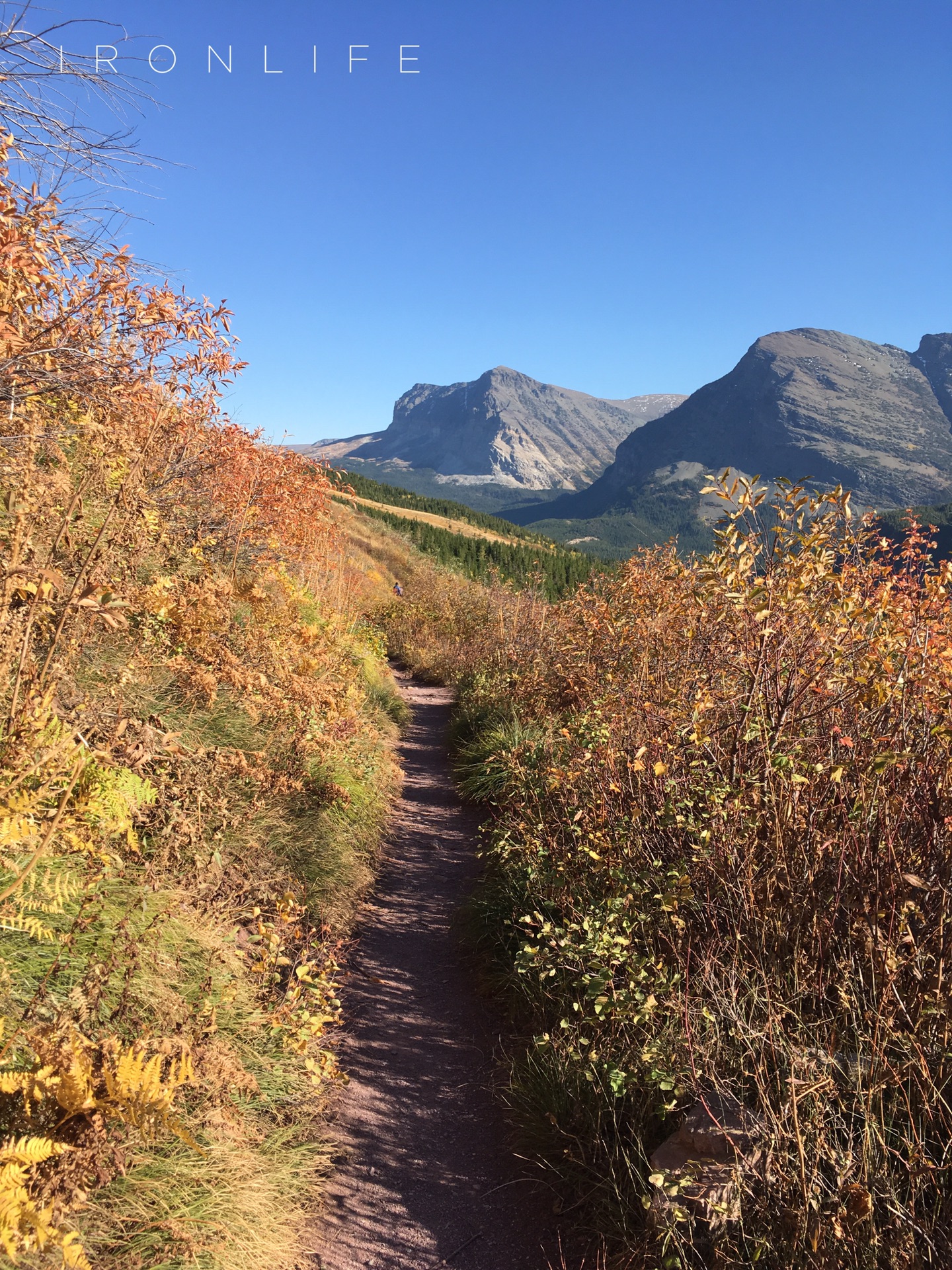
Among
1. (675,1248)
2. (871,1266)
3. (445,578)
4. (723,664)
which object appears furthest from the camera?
(445,578)

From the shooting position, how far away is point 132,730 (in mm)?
3619

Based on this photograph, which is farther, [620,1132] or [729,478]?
[729,478]

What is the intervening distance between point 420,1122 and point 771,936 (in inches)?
79.0

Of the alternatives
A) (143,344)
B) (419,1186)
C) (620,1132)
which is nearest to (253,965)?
(419,1186)

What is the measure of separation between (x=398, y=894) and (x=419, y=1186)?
2.78 metres

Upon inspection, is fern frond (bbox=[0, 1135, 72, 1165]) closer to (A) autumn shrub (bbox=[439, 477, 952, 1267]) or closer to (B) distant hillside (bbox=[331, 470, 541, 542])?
(A) autumn shrub (bbox=[439, 477, 952, 1267])

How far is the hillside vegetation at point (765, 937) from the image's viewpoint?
2201 mm

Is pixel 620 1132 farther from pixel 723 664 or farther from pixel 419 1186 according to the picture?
pixel 723 664

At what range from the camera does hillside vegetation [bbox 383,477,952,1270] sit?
7.22 feet

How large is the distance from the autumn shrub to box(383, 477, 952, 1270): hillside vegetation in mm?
14

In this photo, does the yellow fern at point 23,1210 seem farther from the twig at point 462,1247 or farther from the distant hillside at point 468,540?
the distant hillside at point 468,540

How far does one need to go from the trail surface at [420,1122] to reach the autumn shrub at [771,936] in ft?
0.92

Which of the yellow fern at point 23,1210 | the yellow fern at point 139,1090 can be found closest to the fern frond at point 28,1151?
the yellow fern at point 23,1210

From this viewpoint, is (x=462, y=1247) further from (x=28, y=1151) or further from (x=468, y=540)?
(x=468, y=540)
